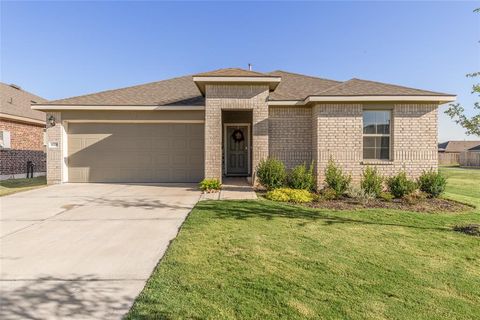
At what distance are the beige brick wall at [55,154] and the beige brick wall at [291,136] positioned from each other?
9061 millimetres

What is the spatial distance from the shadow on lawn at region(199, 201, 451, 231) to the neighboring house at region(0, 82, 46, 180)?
13972mm

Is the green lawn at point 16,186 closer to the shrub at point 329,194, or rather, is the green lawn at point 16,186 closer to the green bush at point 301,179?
the green bush at point 301,179

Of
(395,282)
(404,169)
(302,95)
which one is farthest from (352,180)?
(395,282)

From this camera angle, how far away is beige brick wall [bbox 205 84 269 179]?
9.80 m

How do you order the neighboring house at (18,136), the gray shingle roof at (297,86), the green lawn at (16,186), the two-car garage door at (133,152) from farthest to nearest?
the neighboring house at (18,136), the two-car garage door at (133,152), the gray shingle roof at (297,86), the green lawn at (16,186)

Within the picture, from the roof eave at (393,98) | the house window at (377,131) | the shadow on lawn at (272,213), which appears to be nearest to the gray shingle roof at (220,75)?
the roof eave at (393,98)

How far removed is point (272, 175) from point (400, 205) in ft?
12.7

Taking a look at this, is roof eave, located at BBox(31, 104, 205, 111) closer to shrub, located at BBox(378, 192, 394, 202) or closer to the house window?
the house window

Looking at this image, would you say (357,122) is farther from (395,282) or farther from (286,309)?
(286,309)

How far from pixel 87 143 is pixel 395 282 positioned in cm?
1251

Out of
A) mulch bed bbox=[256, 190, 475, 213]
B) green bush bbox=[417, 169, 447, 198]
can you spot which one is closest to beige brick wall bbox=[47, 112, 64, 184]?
mulch bed bbox=[256, 190, 475, 213]

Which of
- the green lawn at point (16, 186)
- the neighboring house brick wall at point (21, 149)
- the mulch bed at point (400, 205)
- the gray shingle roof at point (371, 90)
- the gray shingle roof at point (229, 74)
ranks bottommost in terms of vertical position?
the mulch bed at point (400, 205)

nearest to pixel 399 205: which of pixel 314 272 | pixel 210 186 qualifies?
pixel 314 272

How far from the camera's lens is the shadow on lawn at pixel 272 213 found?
581 centimetres
